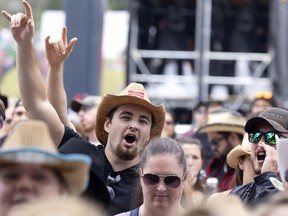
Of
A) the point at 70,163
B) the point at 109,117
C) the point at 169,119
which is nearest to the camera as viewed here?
the point at 70,163

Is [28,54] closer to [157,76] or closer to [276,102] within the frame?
[276,102]

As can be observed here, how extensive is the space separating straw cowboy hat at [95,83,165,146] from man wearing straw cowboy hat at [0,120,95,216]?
315 cm

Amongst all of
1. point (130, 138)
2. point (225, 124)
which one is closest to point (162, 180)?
point (130, 138)

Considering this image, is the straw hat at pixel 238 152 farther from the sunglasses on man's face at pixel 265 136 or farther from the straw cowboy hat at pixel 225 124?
the straw cowboy hat at pixel 225 124

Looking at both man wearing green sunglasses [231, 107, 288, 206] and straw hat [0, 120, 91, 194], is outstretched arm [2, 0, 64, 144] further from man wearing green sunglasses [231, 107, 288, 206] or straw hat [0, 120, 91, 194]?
straw hat [0, 120, 91, 194]

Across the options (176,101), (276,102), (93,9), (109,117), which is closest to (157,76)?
(176,101)

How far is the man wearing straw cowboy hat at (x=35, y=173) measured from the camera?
4859 mm

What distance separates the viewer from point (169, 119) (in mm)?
14078

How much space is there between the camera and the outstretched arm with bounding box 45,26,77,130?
25.4ft

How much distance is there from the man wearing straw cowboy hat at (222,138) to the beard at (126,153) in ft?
7.45

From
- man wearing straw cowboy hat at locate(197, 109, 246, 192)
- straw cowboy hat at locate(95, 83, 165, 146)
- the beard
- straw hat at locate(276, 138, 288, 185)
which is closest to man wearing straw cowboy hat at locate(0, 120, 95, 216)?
straw hat at locate(276, 138, 288, 185)

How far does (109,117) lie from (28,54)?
1204 mm

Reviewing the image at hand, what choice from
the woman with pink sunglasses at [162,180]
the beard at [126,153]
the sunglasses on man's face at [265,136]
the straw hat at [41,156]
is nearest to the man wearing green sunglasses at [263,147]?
the sunglasses on man's face at [265,136]

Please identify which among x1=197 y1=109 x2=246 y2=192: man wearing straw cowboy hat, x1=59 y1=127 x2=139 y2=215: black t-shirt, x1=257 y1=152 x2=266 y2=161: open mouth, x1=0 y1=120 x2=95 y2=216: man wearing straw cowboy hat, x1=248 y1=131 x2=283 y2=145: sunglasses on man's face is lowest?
x1=197 y1=109 x2=246 y2=192: man wearing straw cowboy hat
